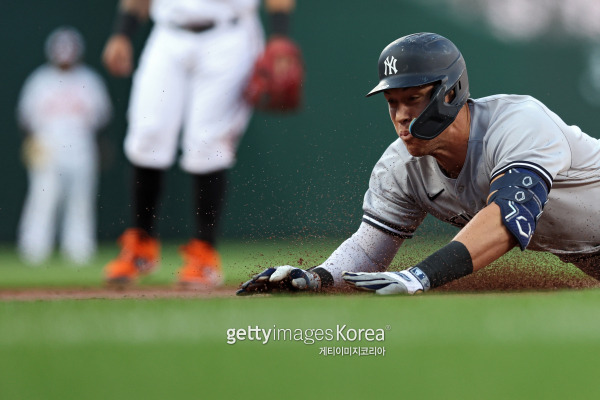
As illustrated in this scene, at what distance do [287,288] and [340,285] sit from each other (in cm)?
26

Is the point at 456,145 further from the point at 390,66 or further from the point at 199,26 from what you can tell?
the point at 199,26

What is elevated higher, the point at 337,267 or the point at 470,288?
the point at 337,267

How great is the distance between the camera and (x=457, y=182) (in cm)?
308

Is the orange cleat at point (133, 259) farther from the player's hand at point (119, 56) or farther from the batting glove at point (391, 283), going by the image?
the batting glove at point (391, 283)

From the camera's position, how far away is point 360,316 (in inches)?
99.3

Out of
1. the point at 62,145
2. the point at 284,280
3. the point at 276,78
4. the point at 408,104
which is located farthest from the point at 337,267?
the point at 62,145

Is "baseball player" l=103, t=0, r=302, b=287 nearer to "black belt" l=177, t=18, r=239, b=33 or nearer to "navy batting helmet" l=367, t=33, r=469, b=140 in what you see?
"black belt" l=177, t=18, r=239, b=33

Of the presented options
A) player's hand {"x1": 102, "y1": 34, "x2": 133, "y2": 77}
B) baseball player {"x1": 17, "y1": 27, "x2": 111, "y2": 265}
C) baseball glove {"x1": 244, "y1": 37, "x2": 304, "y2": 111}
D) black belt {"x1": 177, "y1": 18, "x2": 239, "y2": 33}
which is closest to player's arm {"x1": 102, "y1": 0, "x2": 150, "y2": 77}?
player's hand {"x1": 102, "y1": 34, "x2": 133, "y2": 77}

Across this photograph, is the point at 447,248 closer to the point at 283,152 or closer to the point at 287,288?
the point at 287,288

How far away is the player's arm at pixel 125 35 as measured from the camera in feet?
17.2

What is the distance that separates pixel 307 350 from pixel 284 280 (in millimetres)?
802

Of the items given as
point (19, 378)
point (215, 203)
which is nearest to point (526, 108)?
point (19, 378)

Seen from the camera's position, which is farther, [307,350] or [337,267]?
[337,267]

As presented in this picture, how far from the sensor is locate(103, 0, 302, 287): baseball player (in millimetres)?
4738
